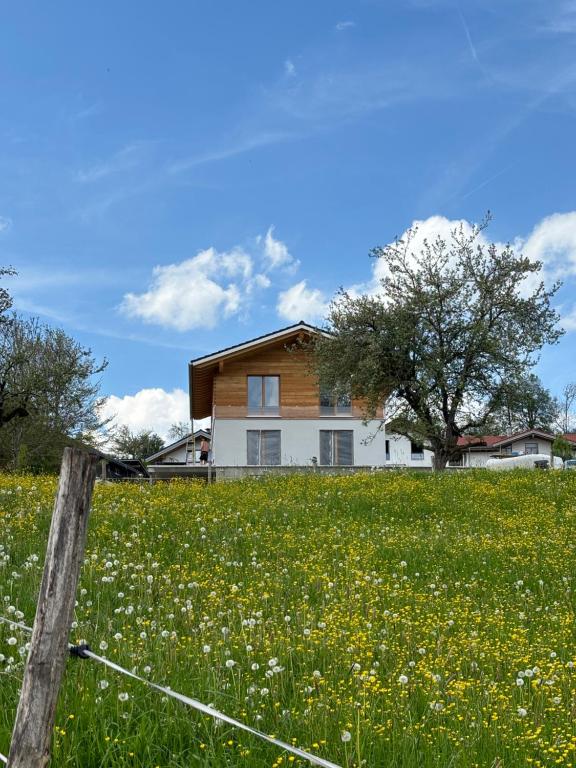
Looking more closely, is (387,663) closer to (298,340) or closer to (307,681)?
(307,681)

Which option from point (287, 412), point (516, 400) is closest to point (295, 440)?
point (287, 412)

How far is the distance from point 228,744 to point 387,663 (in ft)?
7.22

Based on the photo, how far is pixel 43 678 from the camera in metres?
3.54

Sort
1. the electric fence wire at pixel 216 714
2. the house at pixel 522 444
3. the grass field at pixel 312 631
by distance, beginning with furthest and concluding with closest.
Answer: the house at pixel 522 444 → the grass field at pixel 312 631 → the electric fence wire at pixel 216 714

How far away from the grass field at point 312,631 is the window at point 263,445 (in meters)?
29.0

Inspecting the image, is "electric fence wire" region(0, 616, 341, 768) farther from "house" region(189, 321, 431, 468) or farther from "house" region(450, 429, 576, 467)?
"house" region(450, 429, 576, 467)

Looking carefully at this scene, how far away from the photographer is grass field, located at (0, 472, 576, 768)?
4.65m

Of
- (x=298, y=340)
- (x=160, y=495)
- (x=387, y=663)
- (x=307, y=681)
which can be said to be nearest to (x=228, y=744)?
(x=307, y=681)

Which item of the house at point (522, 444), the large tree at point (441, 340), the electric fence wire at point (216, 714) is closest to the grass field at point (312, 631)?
the electric fence wire at point (216, 714)

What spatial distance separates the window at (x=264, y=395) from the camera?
45969 millimetres

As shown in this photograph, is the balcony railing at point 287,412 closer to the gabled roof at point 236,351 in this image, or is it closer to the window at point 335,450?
the window at point 335,450

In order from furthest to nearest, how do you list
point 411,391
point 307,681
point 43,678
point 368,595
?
point 411,391 < point 368,595 < point 307,681 < point 43,678

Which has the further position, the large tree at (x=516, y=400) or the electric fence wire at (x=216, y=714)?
the large tree at (x=516, y=400)

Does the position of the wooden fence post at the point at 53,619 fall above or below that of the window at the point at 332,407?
below
